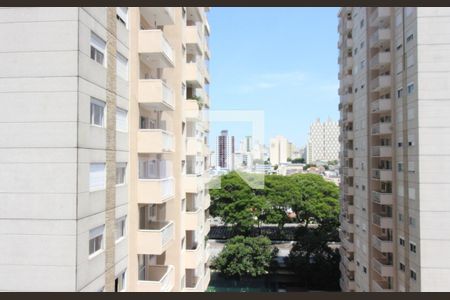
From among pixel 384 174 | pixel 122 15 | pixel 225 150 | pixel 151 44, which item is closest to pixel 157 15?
pixel 151 44

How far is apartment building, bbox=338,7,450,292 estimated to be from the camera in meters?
7.81

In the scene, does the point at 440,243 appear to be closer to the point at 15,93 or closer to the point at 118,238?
the point at 118,238

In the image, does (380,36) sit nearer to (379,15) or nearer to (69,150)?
(379,15)

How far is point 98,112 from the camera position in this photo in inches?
198

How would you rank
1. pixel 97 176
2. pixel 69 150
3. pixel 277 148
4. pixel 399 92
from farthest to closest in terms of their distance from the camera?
pixel 277 148
pixel 399 92
pixel 97 176
pixel 69 150

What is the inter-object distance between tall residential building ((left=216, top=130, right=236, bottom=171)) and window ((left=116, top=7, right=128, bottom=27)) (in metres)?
7.22

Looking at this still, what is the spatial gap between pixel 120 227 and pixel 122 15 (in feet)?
13.2

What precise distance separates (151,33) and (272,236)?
20617 mm

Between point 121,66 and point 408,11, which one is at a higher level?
point 408,11

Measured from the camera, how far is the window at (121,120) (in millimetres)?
5871

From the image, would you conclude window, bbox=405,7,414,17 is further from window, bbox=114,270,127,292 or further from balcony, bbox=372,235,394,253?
window, bbox=114,270,127,292

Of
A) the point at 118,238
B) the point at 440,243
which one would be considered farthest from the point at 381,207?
the point at 118,238

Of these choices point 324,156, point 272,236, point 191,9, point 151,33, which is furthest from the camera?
point 324,156

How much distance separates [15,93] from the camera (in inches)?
170
